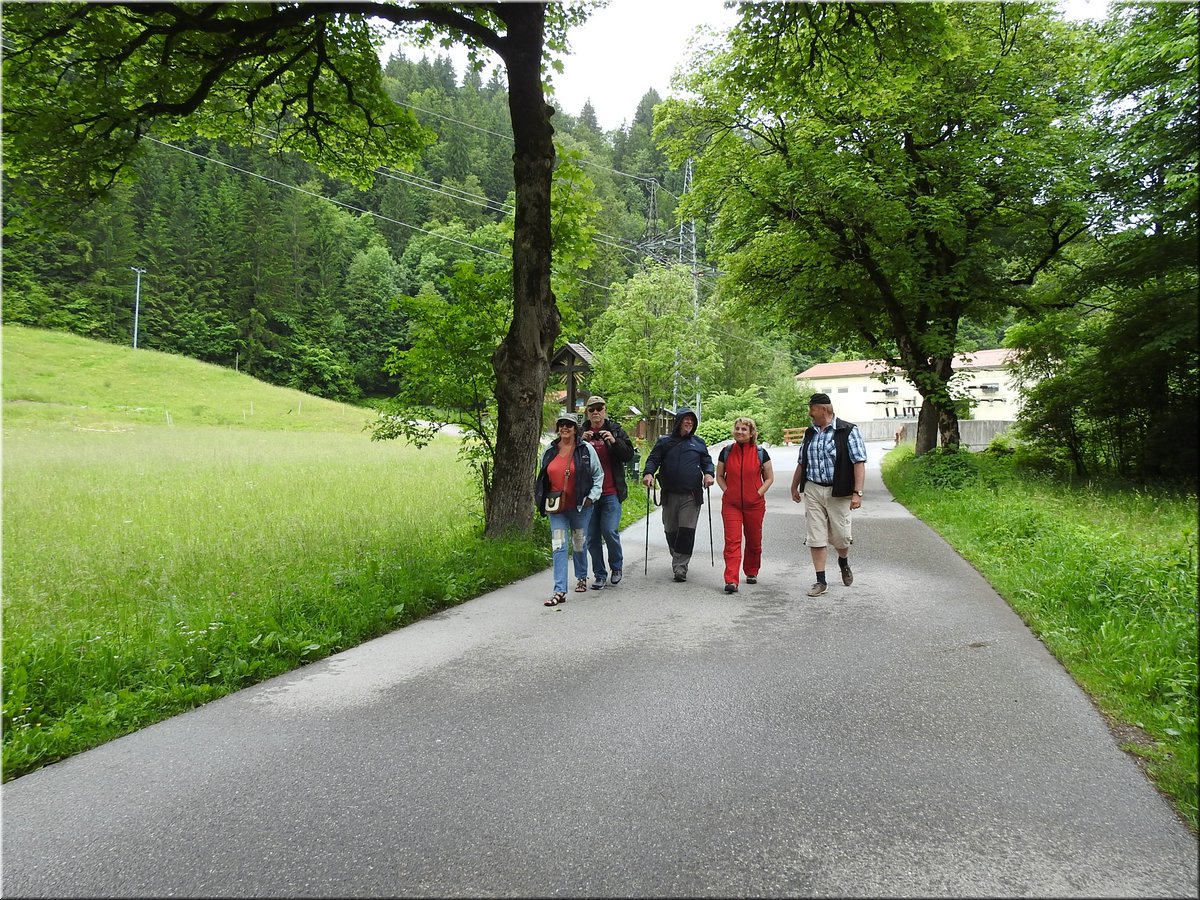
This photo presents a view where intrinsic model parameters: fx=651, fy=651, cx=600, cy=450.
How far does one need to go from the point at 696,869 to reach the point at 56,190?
10.1m

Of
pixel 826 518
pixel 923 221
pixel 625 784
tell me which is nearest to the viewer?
pixel 625 784

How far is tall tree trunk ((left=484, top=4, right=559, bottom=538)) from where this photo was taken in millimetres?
8312

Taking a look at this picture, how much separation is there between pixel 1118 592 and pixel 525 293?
694 centimetres

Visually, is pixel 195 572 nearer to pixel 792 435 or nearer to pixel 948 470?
pixel 948 470

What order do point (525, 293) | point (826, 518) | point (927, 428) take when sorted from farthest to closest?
point (927, 428) → point (525, 293) → point (826, 518)

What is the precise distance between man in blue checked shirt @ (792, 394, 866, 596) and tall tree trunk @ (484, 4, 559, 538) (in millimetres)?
3522

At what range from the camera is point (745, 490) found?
23.6ft

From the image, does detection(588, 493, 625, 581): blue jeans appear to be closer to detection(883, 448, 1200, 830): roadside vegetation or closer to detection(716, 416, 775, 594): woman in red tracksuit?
detection(716, 416, 775, 594): woman in red tracksuit

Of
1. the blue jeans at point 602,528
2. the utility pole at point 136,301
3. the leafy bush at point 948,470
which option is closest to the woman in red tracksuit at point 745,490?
the blue jeans at point 602,528

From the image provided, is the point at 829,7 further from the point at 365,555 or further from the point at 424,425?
the point at 365,555

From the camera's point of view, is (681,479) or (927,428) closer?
(681,479)

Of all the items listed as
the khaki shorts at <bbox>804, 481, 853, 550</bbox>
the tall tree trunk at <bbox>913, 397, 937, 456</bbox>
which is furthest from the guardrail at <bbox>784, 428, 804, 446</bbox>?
the khaki shorts at <bbox>804, 481, 853, 550</bbox>

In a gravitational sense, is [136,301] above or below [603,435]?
above

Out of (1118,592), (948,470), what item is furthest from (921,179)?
(1118,592)
